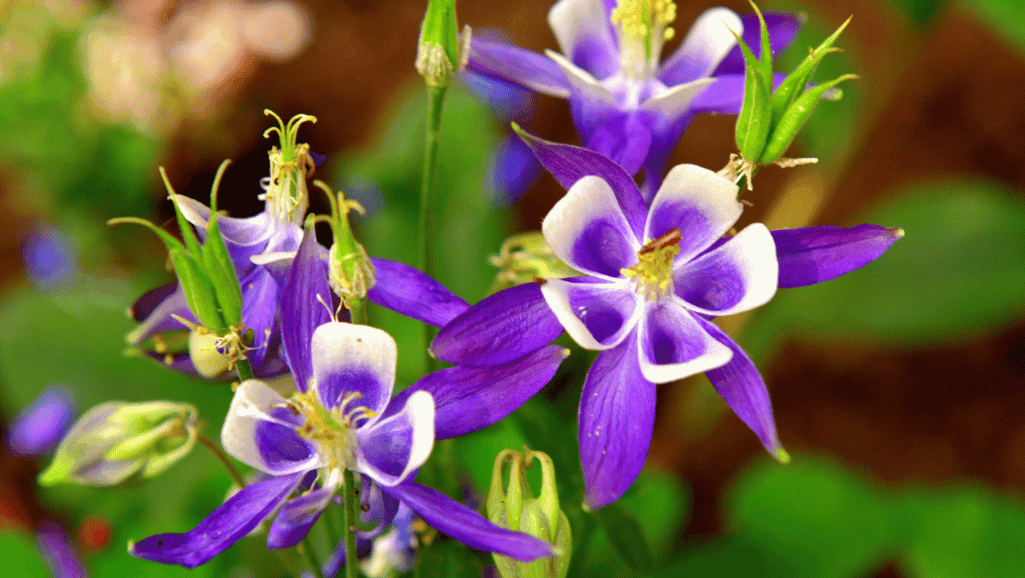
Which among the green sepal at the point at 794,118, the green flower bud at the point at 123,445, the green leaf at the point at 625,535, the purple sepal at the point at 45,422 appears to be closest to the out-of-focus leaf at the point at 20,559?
the purple sepal at the point at 45,422

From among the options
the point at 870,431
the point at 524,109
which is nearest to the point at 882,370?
the point at 870,431

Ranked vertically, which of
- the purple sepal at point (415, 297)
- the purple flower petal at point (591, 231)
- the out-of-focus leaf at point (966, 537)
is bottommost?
the out-of-focus leaf at point (966, 537)

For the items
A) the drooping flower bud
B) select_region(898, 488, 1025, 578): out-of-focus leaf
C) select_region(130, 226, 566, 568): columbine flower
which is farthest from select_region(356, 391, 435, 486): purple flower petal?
select_region(898, 488, 1025, 578): out-of-focus leaf

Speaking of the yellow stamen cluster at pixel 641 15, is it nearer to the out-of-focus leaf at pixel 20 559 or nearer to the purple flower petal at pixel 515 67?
the purple flower petal at pixel 515 67

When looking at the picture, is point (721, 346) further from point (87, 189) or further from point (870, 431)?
point (87, 189)

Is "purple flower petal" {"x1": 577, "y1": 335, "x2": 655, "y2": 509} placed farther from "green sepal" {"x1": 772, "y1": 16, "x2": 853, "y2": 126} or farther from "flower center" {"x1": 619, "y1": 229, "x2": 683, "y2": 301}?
"green sepal" {"x1": 772, "y1": 16, "x2": 853, "y2": 126}
